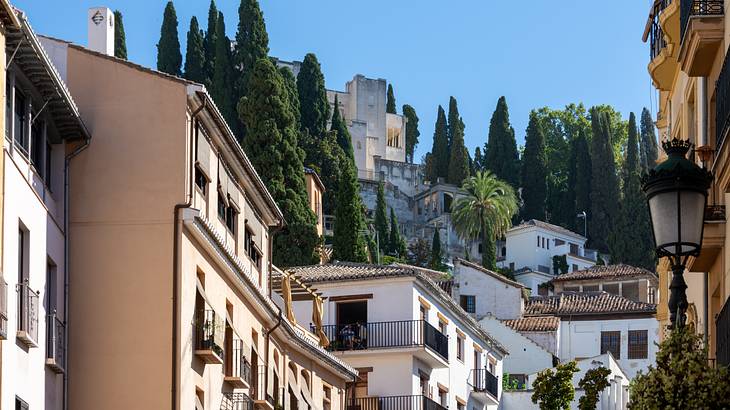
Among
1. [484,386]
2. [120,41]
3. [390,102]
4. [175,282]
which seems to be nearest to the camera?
[175,282]

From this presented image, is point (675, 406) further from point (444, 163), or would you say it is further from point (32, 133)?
point (444, 163)

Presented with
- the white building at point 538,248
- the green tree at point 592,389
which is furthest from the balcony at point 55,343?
the white building at point 538,248

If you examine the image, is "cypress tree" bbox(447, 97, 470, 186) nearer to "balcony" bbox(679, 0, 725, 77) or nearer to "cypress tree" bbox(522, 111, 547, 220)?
"cypress tree" bbox(522, 111, 547, 220)

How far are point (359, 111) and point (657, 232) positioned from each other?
165148 millimetres

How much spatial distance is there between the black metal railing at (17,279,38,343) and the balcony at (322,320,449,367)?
34558 millimetres

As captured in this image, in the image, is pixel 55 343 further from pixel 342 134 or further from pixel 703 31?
pixel 342 134

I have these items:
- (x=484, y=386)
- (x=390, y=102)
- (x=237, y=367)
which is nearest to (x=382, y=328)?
(x=484, y=386)

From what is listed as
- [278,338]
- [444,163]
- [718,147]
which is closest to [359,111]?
[444,163]

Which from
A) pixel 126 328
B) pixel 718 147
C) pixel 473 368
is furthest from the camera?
pixel 473 368

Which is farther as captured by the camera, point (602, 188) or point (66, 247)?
point (602, 188)

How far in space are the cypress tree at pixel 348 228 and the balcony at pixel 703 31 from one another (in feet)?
272

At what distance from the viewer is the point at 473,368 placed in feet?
238

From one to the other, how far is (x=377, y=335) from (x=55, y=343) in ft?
110

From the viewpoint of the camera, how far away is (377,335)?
62.6 metres
